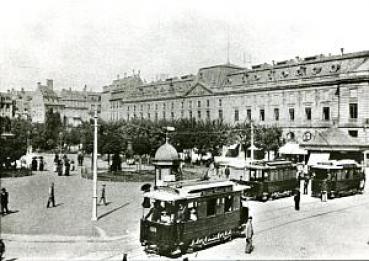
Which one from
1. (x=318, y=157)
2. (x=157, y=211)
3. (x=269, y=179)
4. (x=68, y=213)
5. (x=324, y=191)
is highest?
(x=318, y=157)

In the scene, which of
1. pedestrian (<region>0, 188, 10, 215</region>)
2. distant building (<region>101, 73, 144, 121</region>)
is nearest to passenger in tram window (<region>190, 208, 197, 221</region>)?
pedestrian (<region>0, 188, 10, 215</region>)

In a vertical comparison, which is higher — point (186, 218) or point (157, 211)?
point (157, 211)

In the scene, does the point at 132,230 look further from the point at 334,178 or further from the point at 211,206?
the point at 334,178

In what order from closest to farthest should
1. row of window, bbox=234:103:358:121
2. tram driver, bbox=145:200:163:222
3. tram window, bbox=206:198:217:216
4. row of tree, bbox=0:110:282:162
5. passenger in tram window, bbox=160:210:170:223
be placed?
passenger in tram window, bbox=160:210:170:223
tram driver, bbox=145:200:163:222
tram window, bbox=206:198:217:216
row of tree, bbox=0:110:282:162
row of window, bbox=234:103:358:121

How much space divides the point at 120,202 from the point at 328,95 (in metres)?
42.3

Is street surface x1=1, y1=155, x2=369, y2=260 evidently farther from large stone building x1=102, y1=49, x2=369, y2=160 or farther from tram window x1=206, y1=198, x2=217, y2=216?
large stone building x1=102, y1=49, x2=369, y2=160

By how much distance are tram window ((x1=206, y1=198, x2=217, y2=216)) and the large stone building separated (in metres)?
42.6

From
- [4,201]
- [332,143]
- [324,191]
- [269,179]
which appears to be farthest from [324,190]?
[332,143]

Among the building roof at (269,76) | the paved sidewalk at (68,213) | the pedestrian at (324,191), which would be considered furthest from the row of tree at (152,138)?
the pedestrian at (324,191)

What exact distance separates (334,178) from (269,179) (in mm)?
3894

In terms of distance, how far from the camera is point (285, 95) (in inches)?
2557

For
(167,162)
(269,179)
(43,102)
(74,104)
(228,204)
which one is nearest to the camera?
(228,204)

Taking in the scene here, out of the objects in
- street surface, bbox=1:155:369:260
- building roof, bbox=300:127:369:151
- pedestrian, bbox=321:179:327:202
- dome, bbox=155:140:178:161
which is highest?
building roof, bbox=300:127:369:151

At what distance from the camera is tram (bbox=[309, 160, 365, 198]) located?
26422 millimetres
